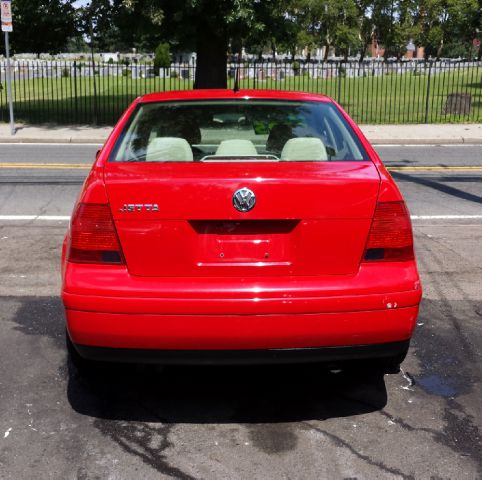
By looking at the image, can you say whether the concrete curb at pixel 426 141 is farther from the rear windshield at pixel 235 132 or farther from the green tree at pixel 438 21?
the green tree at pixel 438 21

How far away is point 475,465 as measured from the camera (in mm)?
3070

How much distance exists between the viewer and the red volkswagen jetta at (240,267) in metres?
3.12

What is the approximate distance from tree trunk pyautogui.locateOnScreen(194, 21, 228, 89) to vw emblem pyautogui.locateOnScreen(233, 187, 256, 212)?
1625 centimetres

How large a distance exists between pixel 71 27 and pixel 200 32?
4039 mm

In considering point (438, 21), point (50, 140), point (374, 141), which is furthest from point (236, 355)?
point (438, 21)

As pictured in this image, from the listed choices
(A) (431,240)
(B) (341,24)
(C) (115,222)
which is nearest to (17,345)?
(C) (115,222)

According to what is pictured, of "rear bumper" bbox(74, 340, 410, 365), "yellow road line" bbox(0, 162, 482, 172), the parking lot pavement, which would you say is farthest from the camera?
"yellow road line" bbox(0, 162, 482, 172)

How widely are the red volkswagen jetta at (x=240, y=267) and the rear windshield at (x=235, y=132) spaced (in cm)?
53

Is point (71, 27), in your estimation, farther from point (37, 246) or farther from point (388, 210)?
point (388, 210)

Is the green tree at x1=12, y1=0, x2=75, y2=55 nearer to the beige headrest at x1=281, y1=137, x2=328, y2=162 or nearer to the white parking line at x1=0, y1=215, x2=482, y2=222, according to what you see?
the white parking line at x1=0, y1=215, x2=482, y2=222

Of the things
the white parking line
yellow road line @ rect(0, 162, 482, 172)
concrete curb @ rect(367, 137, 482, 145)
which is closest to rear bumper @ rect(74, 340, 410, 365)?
the white parking line

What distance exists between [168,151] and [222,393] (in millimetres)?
1336

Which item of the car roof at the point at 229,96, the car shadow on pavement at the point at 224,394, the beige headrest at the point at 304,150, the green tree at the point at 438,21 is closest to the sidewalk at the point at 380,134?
the car roof at the point at 229,96

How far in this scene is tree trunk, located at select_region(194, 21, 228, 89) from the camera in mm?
18828
